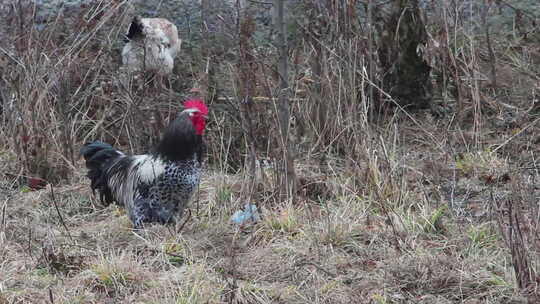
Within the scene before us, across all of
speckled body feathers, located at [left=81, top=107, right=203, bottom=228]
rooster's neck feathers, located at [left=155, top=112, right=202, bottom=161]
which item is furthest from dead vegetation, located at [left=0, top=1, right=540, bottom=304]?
rooster's neck feathers, located at [left=155, top=112, right=202, bottom=161]

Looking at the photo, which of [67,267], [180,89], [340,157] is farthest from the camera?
[180,89]

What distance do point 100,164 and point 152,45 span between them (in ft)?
6.47

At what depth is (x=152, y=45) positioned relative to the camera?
8039 millimetres

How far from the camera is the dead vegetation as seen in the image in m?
4.93

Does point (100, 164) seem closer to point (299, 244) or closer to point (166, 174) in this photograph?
point (166, 174)

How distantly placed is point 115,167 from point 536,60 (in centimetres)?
461

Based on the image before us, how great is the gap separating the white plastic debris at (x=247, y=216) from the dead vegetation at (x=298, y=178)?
0.18 feet

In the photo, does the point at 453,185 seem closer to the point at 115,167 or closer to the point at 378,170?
the point at 378,170

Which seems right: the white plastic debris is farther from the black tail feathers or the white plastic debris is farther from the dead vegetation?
the black tail feathers

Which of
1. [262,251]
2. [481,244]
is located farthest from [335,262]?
[481,244]

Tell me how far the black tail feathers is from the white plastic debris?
0.94m

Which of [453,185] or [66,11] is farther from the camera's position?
[66,11]

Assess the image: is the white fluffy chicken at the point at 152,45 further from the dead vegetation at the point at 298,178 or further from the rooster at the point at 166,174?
the rooster at the point at 166,174

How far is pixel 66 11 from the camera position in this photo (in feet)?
29.7
